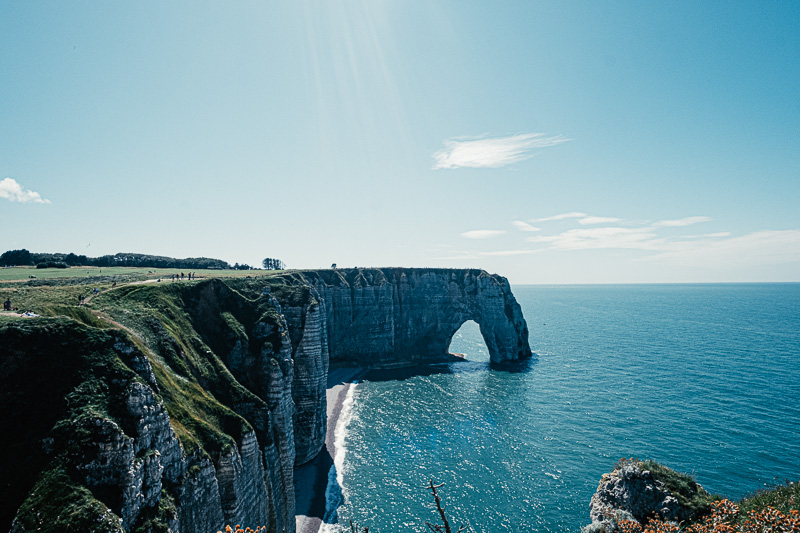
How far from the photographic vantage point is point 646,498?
105 ft

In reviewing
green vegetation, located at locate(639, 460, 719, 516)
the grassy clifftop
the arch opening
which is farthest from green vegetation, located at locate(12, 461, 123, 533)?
the arch opening

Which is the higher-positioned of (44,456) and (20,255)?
(20,255)

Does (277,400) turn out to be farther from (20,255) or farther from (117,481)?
(20,255)

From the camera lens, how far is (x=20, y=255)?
218ft

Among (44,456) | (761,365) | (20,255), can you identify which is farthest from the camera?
(761,365)

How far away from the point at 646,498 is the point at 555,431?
36.9 m

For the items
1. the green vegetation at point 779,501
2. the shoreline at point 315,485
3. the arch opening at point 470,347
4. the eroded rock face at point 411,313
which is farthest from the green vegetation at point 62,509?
the arch opening at point 470,347

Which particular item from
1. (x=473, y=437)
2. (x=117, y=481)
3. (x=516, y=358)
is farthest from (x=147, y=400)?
(x=516, y=358)

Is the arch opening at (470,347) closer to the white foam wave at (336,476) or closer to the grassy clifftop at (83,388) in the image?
the white foam wave at (336,476)

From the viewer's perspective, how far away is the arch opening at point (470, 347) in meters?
130

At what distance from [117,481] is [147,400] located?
4724mm

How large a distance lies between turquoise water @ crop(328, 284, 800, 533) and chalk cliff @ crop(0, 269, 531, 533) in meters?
13.7

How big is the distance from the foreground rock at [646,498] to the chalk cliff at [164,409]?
90.5 ft

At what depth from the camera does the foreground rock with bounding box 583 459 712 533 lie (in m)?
30.4
